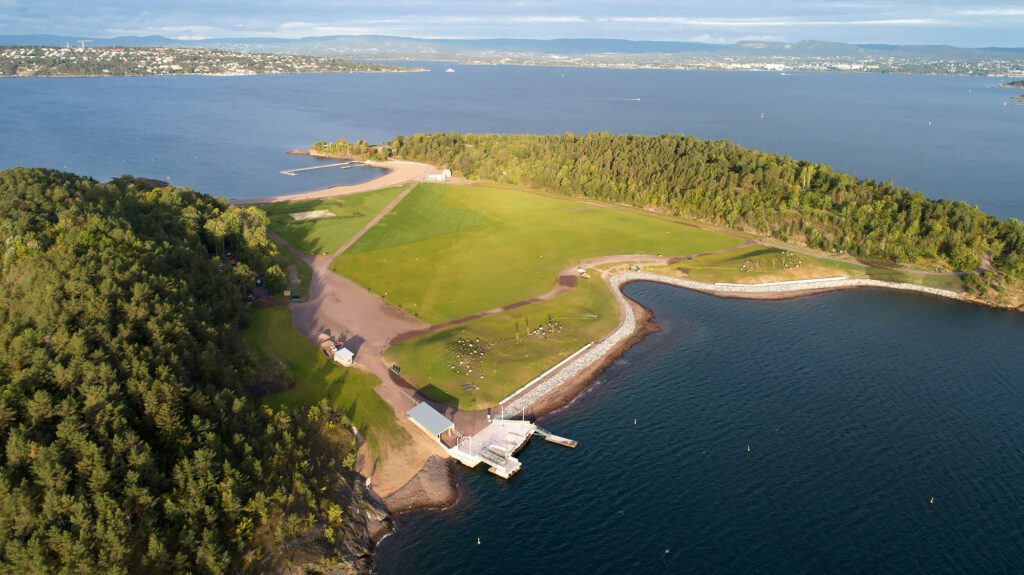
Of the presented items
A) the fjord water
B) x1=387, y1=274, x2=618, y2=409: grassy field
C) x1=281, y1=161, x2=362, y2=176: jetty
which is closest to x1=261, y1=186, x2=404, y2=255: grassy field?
x1=281, y1=161, x2=362, y2=176: jetty

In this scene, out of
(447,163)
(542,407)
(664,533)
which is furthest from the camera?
(447,163)

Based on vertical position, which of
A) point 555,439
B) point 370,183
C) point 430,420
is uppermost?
point 370,183

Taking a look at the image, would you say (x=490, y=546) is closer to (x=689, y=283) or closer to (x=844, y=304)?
(x=689, y=283)

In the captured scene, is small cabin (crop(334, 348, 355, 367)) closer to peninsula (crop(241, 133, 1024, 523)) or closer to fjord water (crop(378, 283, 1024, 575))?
peninsula (crop(241, 133, 1024, 523))

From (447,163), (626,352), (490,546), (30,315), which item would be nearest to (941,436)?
(626,352)

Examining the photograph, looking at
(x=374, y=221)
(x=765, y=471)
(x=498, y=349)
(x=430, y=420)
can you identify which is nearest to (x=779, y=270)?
(x=765, y=471)

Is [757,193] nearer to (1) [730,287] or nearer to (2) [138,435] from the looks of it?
(1) [730,287]

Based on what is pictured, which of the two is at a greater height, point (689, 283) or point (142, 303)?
point (142, 303)
